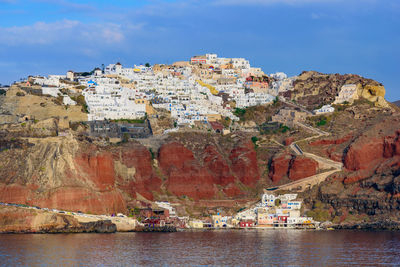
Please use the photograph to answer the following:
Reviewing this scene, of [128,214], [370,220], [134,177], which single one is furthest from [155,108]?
[370,220]

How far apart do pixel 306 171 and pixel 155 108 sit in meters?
29.5

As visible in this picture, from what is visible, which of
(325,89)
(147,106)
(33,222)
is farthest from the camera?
(325,89)

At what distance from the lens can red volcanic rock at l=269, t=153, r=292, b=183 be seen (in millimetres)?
123000

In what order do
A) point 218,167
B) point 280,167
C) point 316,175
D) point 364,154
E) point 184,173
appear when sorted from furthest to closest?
1. point 280,167
2. point 218,167
3. point 364,154
4. point 316,175
5. point 184,173

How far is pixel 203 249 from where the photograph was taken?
8462cm

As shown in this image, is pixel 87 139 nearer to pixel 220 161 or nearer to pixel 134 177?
pixel 134 177

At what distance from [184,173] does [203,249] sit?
35.4 metres

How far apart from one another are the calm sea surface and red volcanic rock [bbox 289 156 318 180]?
728 inches

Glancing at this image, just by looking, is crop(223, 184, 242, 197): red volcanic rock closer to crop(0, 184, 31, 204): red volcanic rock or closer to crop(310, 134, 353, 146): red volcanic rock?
crop(310, 134, 353, 146): red volcanic rock

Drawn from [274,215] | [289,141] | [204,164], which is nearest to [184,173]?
[204,164]

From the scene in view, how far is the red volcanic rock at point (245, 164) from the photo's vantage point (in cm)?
12300

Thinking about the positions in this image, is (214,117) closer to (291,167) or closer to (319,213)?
(291,167)

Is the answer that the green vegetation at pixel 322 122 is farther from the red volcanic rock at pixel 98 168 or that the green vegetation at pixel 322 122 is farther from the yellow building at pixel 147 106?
the red volcanic rock at pixel 98 168

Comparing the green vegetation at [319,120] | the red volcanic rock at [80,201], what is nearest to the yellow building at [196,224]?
the red volcanic rock at [80,201]
